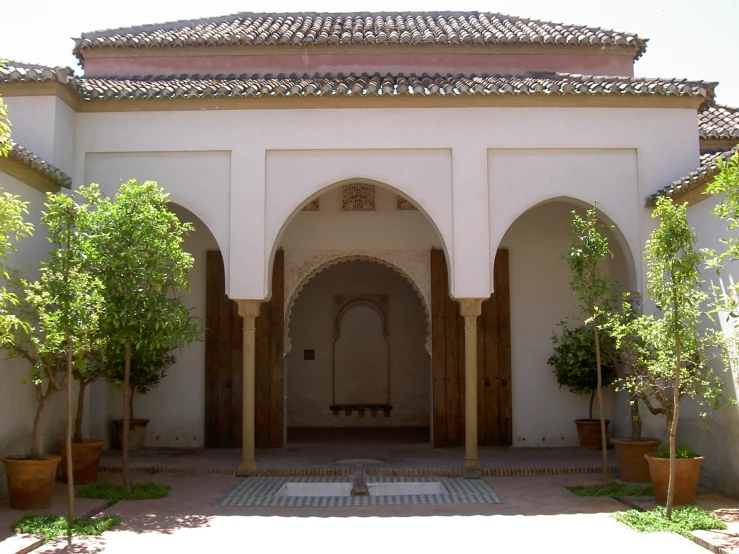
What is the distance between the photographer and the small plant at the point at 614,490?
8539mm

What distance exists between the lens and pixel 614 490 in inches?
340

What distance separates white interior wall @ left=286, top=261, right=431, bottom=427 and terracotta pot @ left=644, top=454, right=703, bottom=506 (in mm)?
6799

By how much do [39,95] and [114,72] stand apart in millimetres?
3711

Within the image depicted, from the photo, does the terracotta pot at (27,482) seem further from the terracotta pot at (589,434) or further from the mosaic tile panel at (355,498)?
the terracotta pot at (589,434)

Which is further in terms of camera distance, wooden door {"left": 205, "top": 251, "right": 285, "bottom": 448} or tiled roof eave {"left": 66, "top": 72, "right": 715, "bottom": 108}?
wooden door {"left": 205, "top": 251, "right": 285, "bottom": 448}

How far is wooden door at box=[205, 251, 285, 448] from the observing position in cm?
1184

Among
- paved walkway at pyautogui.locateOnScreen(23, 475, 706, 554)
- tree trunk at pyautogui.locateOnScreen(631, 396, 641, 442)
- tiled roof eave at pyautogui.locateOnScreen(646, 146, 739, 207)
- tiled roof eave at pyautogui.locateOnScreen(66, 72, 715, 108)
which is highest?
tiled roof eave at pyautogui.locateOnScreen(66, 72, 715, 108)

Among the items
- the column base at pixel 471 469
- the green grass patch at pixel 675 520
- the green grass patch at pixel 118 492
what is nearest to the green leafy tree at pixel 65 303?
the green grass patch at pixel 118 492

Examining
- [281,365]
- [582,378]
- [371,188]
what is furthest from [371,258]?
[582,378]

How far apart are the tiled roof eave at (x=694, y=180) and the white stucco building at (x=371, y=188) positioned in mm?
71

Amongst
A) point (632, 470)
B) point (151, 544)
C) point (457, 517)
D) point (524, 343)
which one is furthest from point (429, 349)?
point (151, 544)

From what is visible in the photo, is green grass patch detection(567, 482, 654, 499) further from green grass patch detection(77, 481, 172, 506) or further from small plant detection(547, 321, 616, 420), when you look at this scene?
green grass patch detection(77, 481, 172, 506)

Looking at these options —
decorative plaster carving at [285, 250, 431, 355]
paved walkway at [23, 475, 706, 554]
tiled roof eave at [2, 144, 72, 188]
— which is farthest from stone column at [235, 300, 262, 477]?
tiled roof eave at [2, 144, 72, 188]

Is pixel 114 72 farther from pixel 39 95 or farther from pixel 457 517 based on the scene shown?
pixel 457 517
